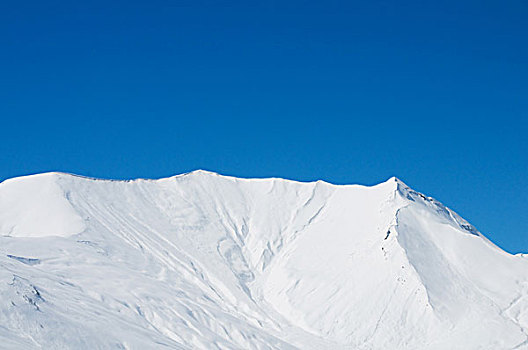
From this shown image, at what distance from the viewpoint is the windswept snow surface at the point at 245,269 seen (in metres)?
96.0

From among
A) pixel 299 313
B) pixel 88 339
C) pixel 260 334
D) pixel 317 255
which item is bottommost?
pixel 88 339

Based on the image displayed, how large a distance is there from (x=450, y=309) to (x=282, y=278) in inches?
1071

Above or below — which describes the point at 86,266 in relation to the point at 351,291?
below

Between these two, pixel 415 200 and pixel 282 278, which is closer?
pixel 282 278

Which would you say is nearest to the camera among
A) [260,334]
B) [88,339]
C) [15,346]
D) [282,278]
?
[15,346]

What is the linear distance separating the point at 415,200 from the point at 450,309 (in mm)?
31233

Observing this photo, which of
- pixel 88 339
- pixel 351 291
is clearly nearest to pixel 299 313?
pixel 351 291

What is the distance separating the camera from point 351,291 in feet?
382

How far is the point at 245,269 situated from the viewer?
127250 mm

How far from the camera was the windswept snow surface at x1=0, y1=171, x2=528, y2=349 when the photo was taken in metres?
96.0

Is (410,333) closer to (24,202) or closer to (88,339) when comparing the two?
(88,339)

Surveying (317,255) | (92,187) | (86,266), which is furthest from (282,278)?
(92,187)

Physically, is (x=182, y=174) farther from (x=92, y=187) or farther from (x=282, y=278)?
(x=282, y=278)

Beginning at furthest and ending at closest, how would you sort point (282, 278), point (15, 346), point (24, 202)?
point (24, 202)
point (282, 278)
point (15, 346)
